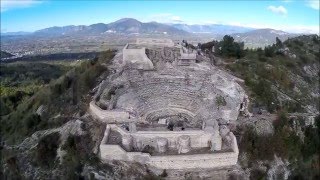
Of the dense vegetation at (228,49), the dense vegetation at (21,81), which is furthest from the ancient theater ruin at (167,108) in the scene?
the dense vegetation at (21,81)

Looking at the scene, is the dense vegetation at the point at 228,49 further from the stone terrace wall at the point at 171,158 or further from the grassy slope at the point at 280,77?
the stone terrace wall at the point at 171,158

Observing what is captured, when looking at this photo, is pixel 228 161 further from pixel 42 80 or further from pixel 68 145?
pixel 42 80

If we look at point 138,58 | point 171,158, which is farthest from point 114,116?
point 138,58

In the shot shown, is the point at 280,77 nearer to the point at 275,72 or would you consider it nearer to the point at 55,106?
the point at 275,72

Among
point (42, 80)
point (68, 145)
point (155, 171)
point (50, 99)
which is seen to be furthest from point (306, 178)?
point (42, 80)

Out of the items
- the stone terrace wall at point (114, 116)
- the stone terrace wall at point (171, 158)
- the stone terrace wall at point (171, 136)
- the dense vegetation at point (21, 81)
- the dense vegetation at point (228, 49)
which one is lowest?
the dense vegetation at point (21, 81)
